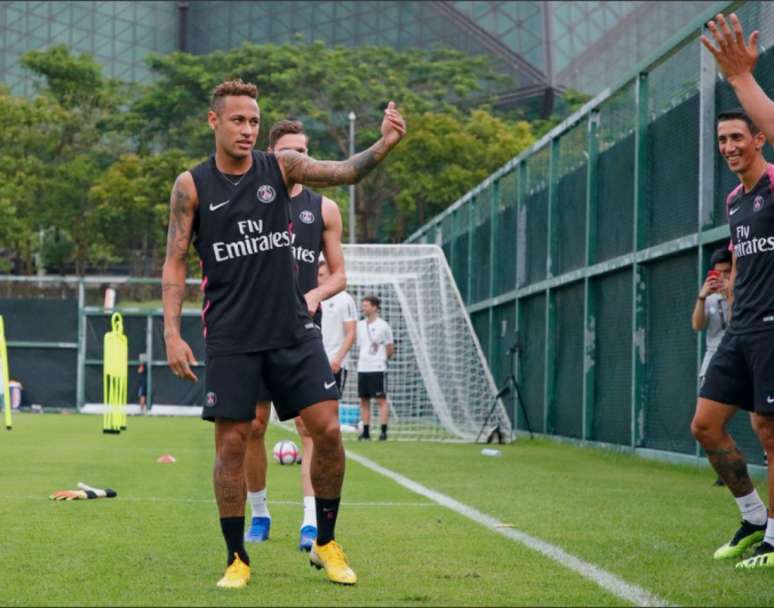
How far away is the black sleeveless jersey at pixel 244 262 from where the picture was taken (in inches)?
279

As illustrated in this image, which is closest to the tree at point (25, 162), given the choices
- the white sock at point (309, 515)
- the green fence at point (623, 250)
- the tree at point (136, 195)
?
the tree at point (136, 195)

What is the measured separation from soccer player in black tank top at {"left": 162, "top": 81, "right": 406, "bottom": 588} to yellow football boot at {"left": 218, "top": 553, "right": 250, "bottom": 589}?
0.02 metres

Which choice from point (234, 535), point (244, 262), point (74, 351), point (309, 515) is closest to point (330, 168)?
point (244, 262)

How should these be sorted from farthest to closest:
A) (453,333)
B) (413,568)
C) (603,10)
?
(603,10), (453,333), (413,568)

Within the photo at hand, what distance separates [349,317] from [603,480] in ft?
11.7

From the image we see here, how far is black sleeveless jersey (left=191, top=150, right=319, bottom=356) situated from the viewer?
279 inches

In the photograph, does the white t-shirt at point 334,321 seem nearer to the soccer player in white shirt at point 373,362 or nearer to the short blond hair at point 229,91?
the short blond hair at point 229,91

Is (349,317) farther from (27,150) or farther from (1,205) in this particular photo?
(27,150)

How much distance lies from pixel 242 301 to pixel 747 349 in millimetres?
2655

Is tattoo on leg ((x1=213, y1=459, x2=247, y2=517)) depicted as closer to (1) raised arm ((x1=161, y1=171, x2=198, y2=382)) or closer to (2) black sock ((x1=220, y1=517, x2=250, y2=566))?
(2) black sock ((x1=220, y1=517, x2=250, y2=566))

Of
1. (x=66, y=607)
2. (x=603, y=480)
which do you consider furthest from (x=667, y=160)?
(x=66, y=607)

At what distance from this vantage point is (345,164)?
696cm

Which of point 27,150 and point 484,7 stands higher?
point 484,7

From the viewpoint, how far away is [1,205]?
54.3 meters
